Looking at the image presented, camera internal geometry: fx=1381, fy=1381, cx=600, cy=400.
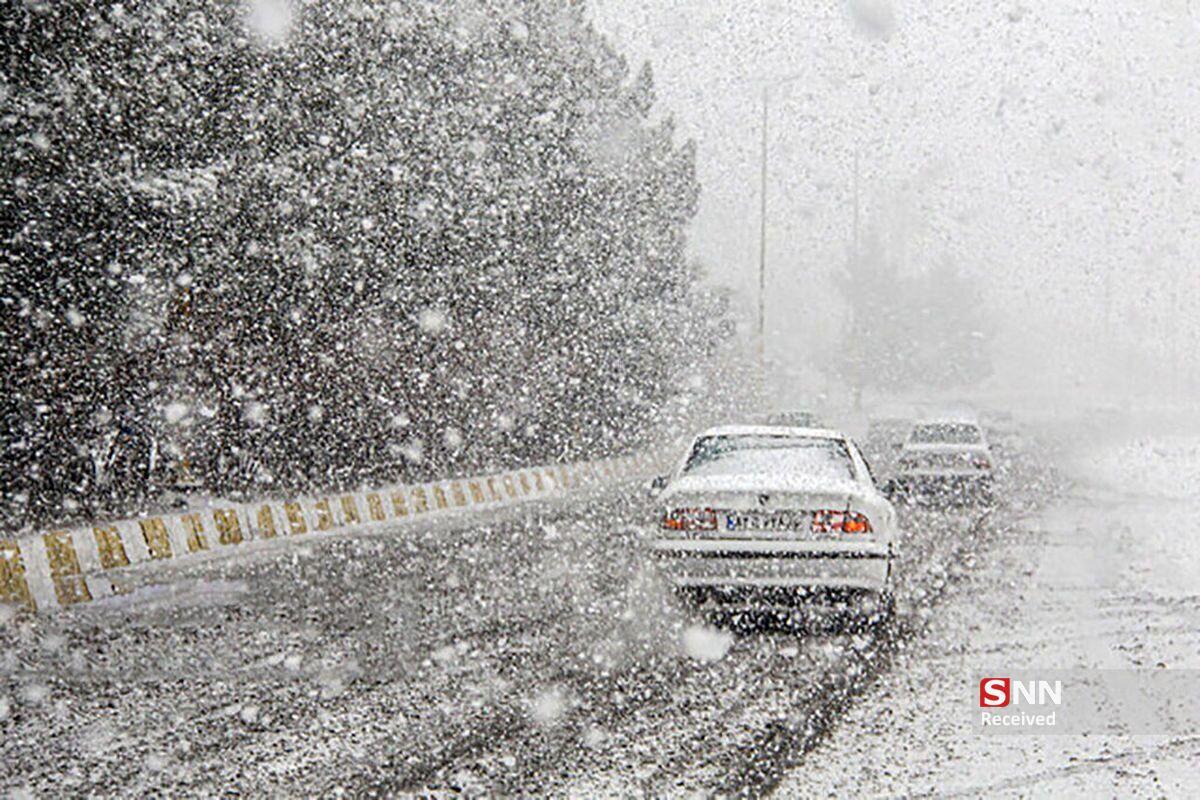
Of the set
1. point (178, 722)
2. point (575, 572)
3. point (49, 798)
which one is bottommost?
point (575, 572)

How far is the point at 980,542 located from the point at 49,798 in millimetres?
11791

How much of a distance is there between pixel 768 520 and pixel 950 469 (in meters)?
13.1

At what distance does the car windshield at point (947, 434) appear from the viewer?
21656 mm

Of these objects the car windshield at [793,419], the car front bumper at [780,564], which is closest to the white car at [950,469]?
the car front bumper at [780,564]

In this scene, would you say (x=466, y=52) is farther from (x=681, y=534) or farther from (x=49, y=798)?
(x=49, y=798)

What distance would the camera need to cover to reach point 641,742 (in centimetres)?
589

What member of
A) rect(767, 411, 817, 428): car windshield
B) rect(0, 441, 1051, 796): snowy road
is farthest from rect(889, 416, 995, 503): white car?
rect(767, 411, 817, 428): car windshield

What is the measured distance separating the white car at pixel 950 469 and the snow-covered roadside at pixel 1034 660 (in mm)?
3724

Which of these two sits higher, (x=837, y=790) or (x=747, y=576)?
(x=837, y=790)

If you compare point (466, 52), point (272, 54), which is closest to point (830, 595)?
point (272, 54)

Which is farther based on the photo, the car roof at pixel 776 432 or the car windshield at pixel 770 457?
the car roof at pixel 776 432

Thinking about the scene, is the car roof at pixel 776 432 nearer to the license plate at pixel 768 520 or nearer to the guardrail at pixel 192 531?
the license plate at pixel 768 520

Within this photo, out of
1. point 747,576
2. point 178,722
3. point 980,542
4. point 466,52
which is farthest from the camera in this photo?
point 466,52

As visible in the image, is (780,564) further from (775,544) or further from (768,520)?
(768,520)
